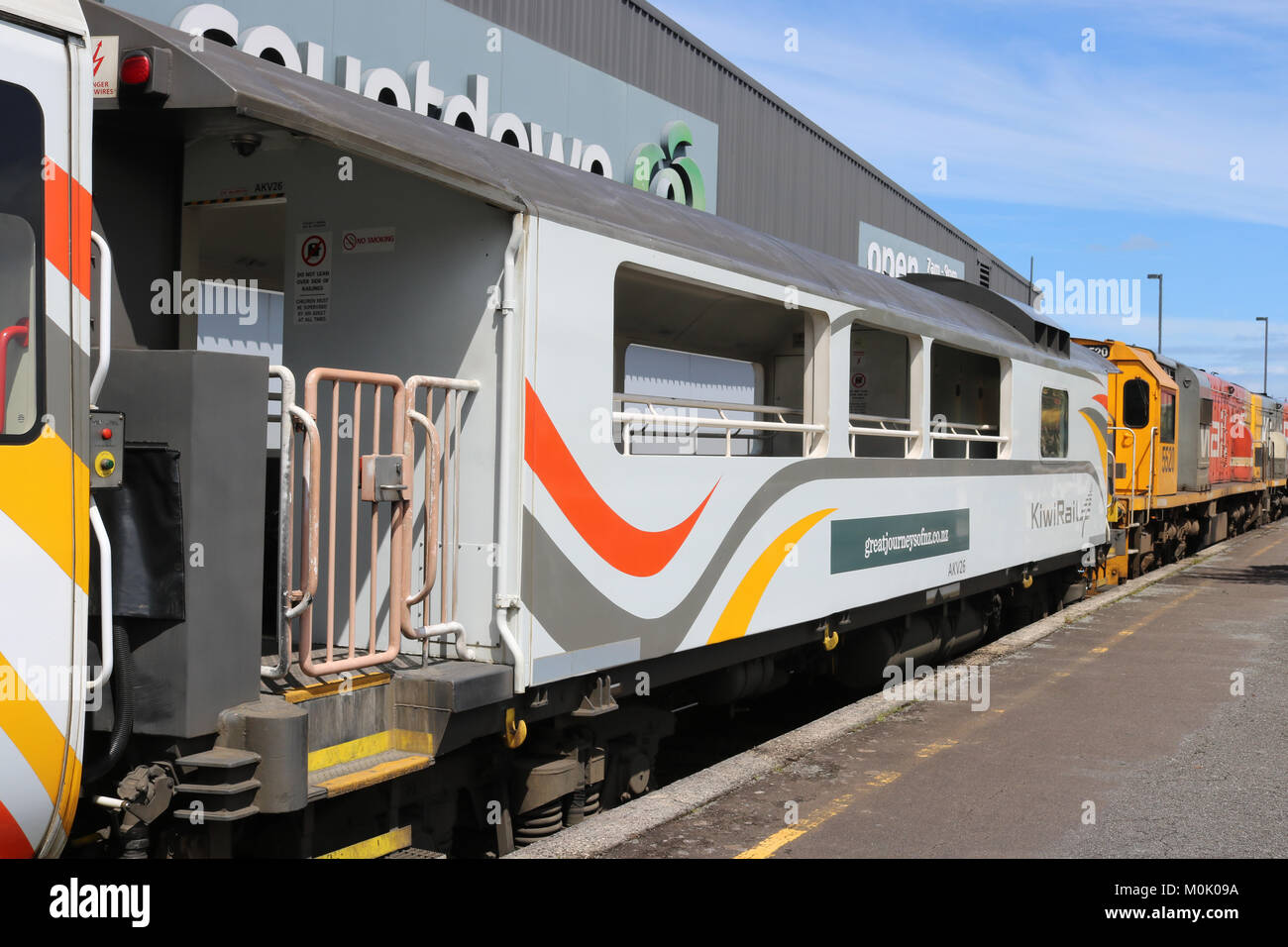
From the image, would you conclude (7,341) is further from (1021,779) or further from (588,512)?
(1021,779)

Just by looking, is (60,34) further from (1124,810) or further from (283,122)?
(1124,810)

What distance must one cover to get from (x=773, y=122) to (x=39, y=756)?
17.3m

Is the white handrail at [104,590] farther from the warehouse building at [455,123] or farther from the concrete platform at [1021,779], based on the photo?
the concrete platform at [1021,779]

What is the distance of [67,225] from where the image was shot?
10.9 ft

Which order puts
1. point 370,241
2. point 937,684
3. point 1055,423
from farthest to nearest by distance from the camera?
point 1055,423 < point 937,684 < point 370,241

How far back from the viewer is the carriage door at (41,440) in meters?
3.15

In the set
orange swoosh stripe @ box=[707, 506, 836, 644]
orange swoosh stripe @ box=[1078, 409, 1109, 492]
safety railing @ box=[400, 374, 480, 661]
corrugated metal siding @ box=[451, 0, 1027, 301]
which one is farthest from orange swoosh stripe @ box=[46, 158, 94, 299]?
orange swoosh stripe @ box=[1078, 409, 1109, 492]

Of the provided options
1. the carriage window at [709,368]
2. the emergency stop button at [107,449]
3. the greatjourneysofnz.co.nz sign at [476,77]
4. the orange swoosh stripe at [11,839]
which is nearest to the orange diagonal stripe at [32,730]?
the orange swoosh stripe at [11,839]

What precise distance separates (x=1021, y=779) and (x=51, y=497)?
5.20 meters

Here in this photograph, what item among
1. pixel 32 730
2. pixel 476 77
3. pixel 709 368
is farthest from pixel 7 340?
pixel 476 77

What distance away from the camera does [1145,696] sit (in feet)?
29.3

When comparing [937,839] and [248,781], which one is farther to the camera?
[937,839]
